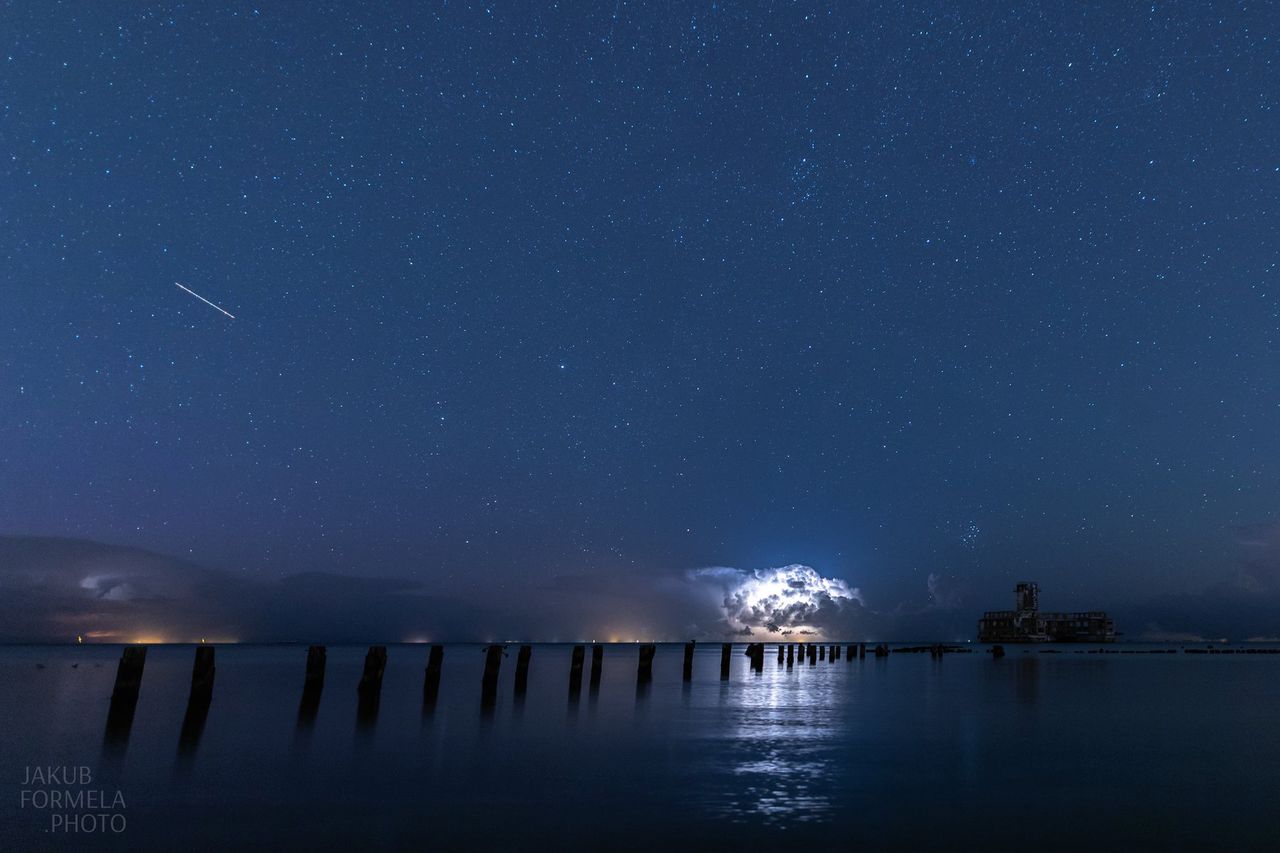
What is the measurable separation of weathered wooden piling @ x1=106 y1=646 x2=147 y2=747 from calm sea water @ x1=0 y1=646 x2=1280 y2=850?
2.22ft

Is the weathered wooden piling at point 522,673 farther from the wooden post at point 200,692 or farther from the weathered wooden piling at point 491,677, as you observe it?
the wooden post at point 200,692

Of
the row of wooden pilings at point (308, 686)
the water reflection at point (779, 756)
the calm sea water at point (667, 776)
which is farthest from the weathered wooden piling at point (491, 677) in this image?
the water reflection at point (779, 756)

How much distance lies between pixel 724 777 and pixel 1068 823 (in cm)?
631

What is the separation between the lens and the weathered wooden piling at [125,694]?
24.7 metres

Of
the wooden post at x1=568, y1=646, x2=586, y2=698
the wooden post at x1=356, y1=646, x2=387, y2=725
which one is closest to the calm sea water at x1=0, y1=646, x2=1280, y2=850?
the wooden post at x1=356, y1=646, x2=387, y2=725

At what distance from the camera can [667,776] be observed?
1805cm

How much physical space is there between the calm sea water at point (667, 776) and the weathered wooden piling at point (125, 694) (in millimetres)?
675

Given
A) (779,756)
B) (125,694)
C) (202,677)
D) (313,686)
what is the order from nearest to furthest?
(779,756), (125,694), (202,677), (313,686)

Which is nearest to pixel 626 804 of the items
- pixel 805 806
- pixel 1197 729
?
pixel 805 806

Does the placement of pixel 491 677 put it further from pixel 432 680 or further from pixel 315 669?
pixel 315 669

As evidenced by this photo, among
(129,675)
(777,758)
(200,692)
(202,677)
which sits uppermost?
(129,675)

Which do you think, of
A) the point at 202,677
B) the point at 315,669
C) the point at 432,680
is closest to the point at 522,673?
the point at 432,680

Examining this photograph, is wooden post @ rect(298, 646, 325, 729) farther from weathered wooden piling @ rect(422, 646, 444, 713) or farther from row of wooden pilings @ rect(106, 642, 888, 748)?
weathered wooden piling @ rect(422, 646, 444, 713)

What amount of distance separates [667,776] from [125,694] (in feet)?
55.3
